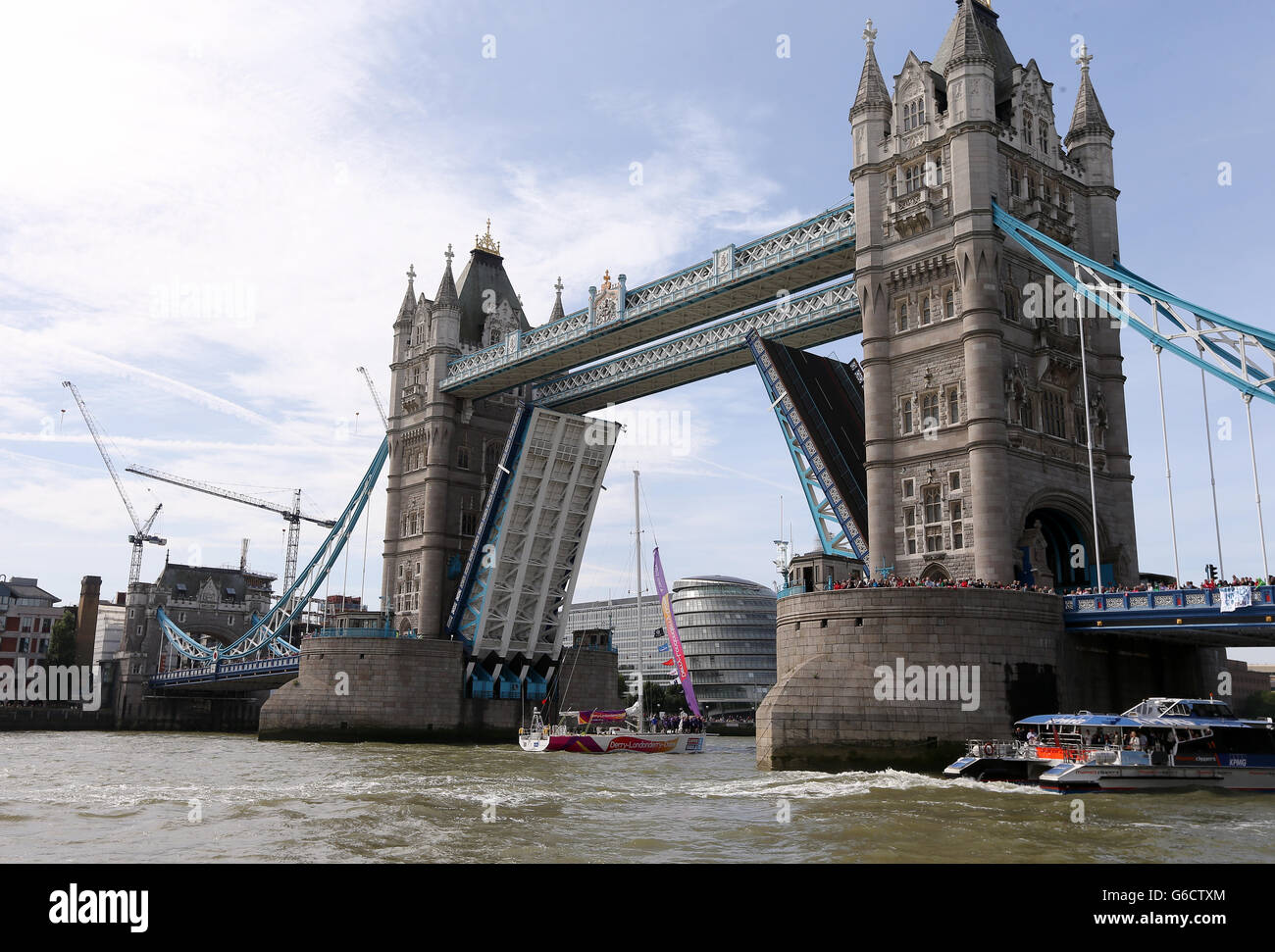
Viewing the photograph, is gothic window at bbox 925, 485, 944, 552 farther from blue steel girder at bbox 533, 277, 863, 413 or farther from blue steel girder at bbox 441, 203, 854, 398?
blue steel girder at bbox 441, 203, 854, 398

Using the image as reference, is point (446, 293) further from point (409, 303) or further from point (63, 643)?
point (63, 643)

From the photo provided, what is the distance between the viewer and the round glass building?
127312 millimetres

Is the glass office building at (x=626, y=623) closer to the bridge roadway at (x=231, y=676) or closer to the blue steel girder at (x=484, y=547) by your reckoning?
the bridge roadway at (x=231, y=676)

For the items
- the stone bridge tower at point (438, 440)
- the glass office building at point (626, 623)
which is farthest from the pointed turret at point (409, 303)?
the glass office building at point (626, 623)

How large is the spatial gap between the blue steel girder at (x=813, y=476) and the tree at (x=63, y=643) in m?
87.9

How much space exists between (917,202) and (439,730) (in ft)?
137

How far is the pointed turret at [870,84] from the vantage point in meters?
47.7

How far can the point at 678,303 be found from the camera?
Answer: 2227 inches

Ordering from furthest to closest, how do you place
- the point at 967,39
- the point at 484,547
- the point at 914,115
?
the point at 484,547
the point at 914,115
the point at 967,39

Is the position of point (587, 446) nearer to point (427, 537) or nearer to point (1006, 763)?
point (427, 537)

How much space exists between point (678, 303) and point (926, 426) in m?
17.4

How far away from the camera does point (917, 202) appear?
45.0 metres

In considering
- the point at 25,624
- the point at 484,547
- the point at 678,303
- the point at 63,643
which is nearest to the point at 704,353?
the point at 678,303
